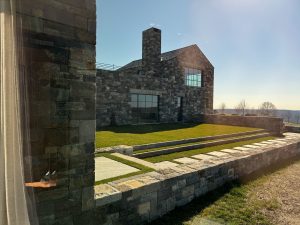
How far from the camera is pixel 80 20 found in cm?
347

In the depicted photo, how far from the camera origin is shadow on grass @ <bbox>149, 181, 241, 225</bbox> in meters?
4.57

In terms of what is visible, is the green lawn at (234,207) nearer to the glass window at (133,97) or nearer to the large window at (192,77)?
the glass window at (133,97)

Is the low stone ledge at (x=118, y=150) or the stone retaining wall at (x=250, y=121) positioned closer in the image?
the low stone ledge at (x=118, y=150)

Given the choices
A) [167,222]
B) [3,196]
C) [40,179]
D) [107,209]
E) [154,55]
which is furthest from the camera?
[154,55]

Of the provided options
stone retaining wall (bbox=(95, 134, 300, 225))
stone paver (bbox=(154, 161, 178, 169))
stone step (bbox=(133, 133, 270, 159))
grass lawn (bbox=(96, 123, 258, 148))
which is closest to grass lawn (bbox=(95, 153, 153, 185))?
stone retaining wall (bbox=(95, 134, 300, 225))

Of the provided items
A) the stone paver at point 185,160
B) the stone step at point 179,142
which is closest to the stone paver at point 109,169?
the stone step at point 179,142

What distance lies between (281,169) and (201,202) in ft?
16.4

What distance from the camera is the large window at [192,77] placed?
21314 millimetres

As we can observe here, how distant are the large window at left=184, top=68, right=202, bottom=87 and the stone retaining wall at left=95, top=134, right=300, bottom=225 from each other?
14.9 m

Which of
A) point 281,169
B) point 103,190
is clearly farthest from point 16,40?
point 281,169

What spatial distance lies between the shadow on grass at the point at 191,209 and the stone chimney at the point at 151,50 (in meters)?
15.4

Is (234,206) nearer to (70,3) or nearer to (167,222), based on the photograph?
(167,222)

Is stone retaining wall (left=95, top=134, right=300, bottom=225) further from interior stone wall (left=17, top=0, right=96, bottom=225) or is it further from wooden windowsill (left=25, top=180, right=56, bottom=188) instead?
wooden windowsill (left=25, top=180, right=56, bottom=188)

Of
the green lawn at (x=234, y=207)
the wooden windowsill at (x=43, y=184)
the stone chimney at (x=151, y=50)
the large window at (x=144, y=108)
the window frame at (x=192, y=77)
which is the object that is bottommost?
the green lawn at (x=234, y=207)
